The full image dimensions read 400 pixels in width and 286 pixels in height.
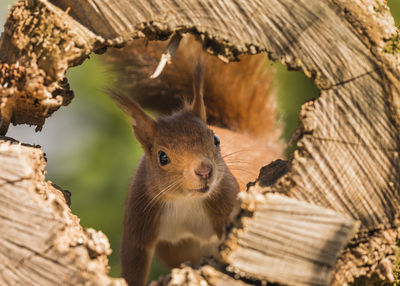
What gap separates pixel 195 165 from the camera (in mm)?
1666

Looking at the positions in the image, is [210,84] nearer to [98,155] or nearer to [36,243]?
[98,155]

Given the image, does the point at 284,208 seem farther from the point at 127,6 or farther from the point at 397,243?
the point at 127,6

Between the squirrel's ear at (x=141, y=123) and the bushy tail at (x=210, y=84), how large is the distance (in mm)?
329

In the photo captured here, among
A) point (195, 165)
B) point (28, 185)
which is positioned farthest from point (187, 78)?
point (28, 185)

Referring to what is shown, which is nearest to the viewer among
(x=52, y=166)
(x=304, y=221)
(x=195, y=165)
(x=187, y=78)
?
(x=304, y=221)

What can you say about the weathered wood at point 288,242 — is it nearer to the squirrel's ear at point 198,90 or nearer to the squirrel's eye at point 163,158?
the squirrel's eye at point 163,158

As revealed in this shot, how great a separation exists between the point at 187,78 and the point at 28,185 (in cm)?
135

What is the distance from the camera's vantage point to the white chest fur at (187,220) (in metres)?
1.91

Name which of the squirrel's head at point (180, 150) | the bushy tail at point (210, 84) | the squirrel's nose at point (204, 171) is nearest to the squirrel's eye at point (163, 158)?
the squirrel's head at point (180, 150)

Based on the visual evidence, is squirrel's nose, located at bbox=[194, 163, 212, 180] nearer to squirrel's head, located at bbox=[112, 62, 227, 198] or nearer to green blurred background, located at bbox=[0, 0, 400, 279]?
squirrel's head, located at bbox=[112, 62, 227, 198]

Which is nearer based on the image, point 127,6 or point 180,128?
point 127,6

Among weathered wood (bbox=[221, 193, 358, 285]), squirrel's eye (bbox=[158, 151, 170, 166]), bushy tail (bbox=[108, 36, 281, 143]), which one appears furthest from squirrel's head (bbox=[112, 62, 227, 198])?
weathered wood (bbox=[221, 193, 358, 285])

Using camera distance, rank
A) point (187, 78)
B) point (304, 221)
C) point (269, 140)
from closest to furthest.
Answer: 1. point (304, 221)
2. point (187, 78)
3. point (269, 140)

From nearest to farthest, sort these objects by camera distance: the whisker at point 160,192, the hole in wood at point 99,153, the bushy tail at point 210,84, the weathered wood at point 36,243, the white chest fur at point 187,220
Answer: the weathered wood at point 36,243, the whisker at point 160,192, the white chest fur at point 187,220, the bushy tail at point 210,84, the hole in wood at point 99,153
